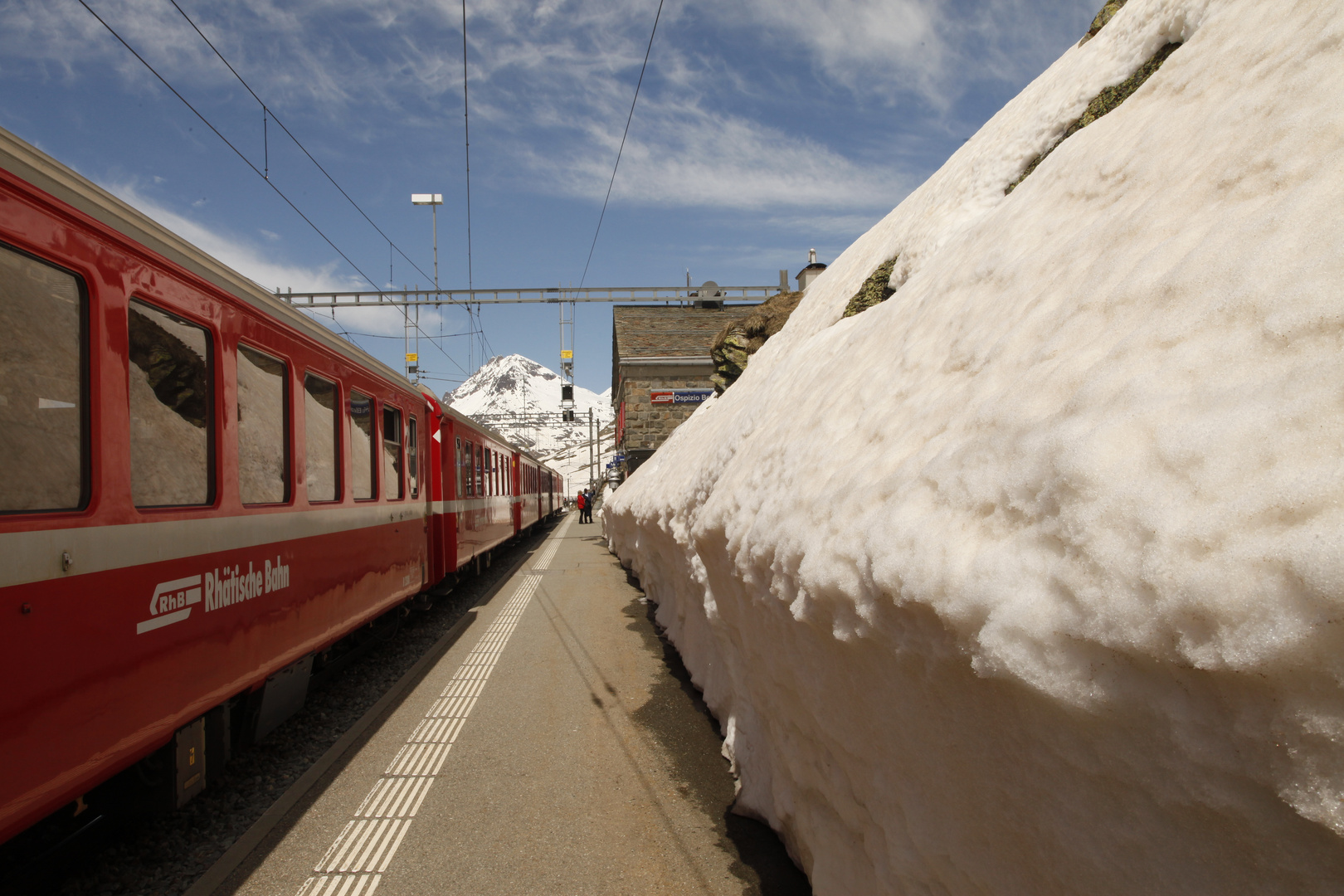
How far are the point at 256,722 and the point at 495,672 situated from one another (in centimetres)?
266

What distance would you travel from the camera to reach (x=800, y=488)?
2975 millimetres

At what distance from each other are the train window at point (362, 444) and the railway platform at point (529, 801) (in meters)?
1.88

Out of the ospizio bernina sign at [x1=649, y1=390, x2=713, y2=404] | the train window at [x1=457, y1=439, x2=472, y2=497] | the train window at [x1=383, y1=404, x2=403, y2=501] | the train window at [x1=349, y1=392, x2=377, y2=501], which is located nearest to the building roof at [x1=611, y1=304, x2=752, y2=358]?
the ospizio bernina sign at [x1=649, y1=390, x2=713, y2=404]

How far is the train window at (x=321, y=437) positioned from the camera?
5.24 meters

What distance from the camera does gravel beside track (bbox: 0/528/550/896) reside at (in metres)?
3.21

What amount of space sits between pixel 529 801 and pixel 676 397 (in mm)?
22202

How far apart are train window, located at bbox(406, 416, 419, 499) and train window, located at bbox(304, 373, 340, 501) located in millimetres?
2318

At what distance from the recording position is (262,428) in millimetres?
4500

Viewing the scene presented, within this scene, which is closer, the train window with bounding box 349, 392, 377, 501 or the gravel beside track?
the gravel beside track

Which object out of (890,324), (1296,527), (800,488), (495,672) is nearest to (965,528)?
(1296,527)

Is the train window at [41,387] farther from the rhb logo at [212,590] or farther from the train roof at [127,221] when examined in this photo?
the rhb logo at [212,590]

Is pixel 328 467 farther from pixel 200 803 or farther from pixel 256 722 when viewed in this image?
pixel 200 803

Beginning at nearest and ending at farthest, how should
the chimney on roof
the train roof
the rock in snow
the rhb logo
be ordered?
the rock in snow → the train roof → the rhb logo → the chimney on roof

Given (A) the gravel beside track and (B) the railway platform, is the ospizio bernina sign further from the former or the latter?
(A) the gravel beside track
